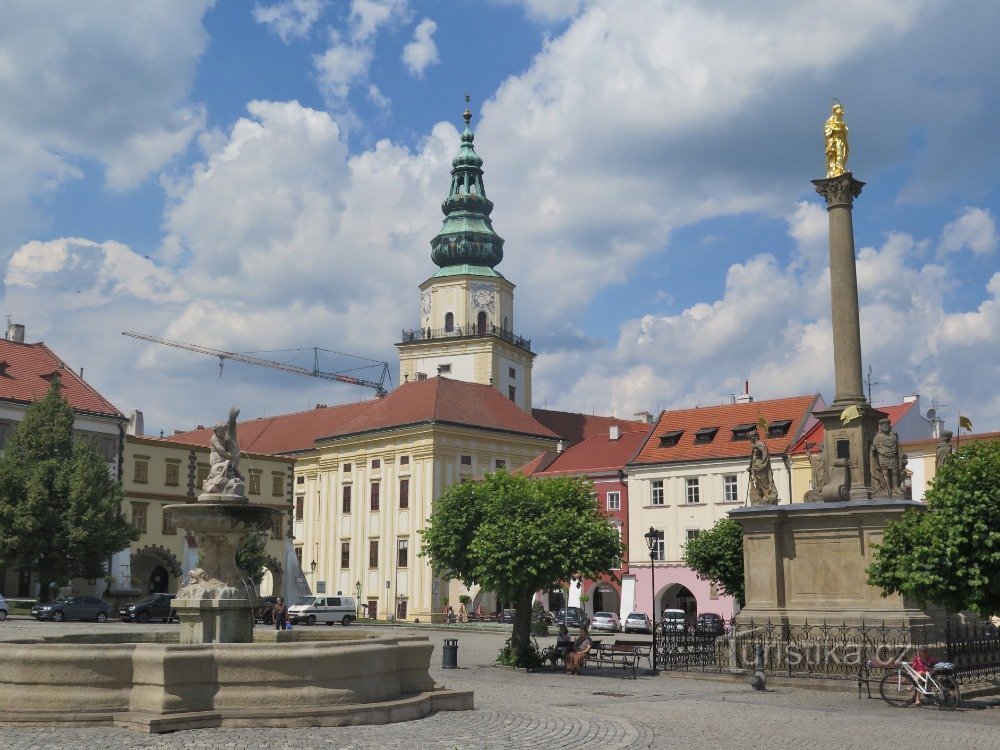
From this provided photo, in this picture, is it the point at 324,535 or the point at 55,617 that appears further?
the point at 324,535

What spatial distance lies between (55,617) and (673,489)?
30205 mm

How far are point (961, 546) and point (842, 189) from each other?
35.7 ft

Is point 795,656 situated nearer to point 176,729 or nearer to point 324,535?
point 176,729

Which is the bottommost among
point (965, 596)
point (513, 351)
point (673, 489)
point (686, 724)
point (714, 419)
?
point (686, 724)

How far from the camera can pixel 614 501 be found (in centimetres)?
6141

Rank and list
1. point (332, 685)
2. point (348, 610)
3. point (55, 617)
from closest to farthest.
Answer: point (332, 685) → point (55, 617) → point (348, 610)

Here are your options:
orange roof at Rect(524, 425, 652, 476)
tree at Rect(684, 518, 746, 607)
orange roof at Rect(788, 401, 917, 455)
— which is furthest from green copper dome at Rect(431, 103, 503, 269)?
tree at Rect(684, 518, 746, 607)

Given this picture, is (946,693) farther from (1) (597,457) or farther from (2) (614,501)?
(1) (597,457)

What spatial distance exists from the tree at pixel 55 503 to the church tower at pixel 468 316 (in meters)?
41.2

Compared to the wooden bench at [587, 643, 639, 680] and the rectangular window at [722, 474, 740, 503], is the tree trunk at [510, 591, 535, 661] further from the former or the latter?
the rectangular window at [722, 474, 740, 503]

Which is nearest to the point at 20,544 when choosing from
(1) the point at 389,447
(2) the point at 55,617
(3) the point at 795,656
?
(2) the point at 55,617

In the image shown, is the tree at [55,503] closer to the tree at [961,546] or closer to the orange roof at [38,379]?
the orange roof at [38,379]

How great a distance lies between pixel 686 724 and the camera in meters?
17.0

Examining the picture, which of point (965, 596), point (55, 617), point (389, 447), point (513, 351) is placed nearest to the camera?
point (965, 596)
